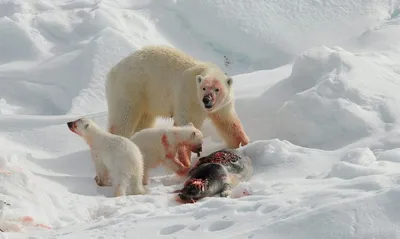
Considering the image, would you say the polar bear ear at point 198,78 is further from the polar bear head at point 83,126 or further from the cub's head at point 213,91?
the polar bear head at point 83,126

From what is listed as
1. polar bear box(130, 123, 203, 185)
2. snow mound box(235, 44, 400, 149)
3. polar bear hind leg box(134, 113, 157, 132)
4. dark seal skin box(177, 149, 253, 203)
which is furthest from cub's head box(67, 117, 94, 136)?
snow mound box(235, 44, 400, 149)

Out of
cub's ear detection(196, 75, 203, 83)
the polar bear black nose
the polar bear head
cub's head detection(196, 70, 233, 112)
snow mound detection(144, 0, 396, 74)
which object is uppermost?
snow mound detection(144, 0, 396, 74)

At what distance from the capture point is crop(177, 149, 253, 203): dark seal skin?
21.0ft

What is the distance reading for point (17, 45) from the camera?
12414 mm

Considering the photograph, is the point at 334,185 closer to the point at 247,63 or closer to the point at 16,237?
the point at 16,237

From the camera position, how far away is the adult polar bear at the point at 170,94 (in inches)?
305

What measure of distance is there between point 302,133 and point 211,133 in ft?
3.77

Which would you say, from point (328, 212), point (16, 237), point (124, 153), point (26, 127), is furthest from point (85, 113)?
point (328, 212)

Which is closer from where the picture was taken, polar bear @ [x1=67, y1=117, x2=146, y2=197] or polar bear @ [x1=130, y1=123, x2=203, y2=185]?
polar bear @ [x1=67, y1=117, x2=146, y2=197]

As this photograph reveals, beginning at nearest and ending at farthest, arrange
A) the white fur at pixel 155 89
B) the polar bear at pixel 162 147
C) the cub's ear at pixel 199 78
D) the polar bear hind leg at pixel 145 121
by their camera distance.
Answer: the polar bear at pixel 162 147
the cub's ear at pixel 199 78
the white fur at pixel 155 89
the polar bear hind leg at pixel 145 121

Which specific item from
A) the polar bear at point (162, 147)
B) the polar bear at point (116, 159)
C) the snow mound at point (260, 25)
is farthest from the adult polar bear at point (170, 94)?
the snow mound at point (260, 25)

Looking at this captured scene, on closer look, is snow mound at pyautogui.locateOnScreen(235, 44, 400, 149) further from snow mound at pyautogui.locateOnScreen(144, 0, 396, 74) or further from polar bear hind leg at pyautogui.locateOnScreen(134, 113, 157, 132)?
snow mound at pyautogui.locateOnScreen(144, 0, 396, 74)

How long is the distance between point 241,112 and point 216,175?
2.16 m

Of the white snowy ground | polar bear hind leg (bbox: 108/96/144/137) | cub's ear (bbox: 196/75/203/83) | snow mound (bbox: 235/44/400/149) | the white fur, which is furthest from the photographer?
polar bear hind leg (bbox: 108/96/144/137)
